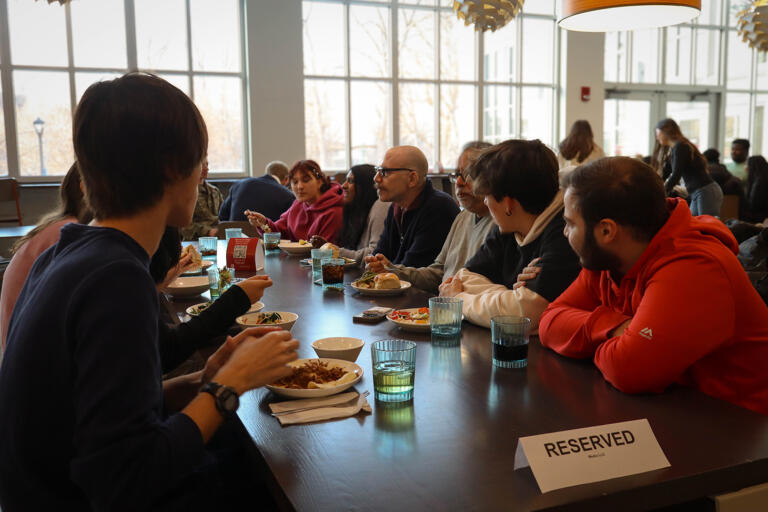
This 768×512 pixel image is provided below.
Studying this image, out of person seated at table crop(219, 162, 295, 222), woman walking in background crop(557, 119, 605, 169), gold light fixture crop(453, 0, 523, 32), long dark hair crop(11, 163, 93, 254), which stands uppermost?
gold light fixture crop(453, 0, 523, 32)

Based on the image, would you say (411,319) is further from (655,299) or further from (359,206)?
(359,206)

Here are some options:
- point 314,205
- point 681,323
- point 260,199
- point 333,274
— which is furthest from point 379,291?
point 260,199

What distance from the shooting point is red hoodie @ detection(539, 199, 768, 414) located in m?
1.28

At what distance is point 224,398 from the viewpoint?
3.22 feet

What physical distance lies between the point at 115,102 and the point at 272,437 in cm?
61

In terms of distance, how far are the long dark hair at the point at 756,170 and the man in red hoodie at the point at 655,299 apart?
727cm

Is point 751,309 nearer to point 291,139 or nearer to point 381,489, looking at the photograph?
point 381,489

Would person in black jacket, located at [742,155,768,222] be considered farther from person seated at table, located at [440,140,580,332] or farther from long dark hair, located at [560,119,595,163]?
person seated at table, located at [440,140,580,332]

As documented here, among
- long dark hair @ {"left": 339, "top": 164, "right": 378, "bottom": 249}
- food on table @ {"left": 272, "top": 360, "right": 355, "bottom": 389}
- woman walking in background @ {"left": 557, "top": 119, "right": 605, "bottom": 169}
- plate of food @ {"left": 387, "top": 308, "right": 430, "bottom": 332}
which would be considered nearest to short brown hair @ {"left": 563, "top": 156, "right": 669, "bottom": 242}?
plate of food @ {"left": 387, "top": 308, "right": 430, "bottom": 332}

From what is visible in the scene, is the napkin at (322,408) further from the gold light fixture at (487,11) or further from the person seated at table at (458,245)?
the gold light fixture at (487,11)

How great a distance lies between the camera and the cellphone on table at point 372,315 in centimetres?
189

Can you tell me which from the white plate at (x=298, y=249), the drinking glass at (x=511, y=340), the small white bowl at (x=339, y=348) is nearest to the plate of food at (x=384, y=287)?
the small white bowl at (x=339, y=348)

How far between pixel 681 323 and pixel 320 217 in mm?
3233

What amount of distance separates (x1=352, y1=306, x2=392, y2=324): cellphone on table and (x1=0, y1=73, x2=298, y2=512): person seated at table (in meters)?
0.82
